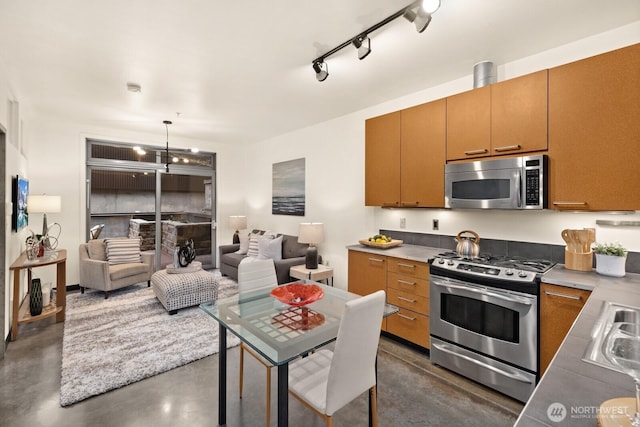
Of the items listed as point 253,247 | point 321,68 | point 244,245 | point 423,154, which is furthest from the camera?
point 244,245

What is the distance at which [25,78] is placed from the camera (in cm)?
312

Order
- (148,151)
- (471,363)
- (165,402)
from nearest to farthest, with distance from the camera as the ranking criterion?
1. (165,402)
2. (471,363)
3. (148,151)

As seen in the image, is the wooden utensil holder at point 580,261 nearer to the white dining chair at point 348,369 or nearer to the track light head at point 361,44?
the white dining chair at point 348,369

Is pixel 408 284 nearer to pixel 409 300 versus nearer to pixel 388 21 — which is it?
pixel 409 300

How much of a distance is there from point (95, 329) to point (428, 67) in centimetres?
442

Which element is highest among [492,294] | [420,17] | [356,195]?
[420,17]

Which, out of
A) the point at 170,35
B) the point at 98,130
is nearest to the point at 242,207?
the point at 98,130

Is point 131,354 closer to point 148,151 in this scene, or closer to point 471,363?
point 471,363

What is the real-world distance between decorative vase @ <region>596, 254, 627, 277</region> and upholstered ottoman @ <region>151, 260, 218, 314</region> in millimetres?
3985

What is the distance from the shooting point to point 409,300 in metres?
2.87

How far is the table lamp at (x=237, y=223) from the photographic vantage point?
6.12m

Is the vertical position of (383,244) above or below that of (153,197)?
below

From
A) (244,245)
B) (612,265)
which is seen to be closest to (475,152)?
(612,265)

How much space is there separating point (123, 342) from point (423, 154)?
358 cm
